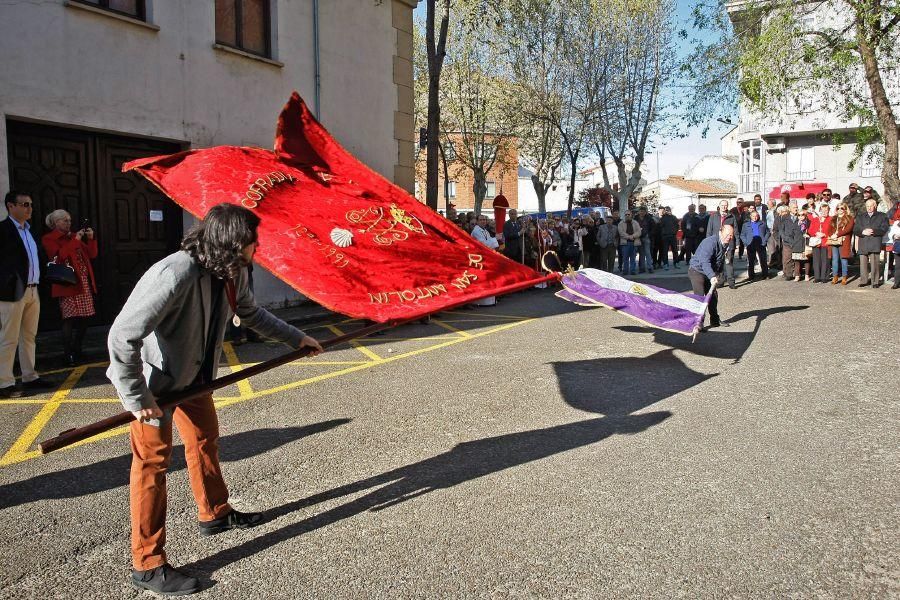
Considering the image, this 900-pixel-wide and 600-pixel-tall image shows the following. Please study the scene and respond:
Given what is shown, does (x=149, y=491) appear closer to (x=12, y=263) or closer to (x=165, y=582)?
(x=165, y=582)

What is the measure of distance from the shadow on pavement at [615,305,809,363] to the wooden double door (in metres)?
8.03

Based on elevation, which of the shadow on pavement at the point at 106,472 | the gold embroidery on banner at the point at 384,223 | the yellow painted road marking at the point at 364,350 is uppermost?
the gold embroidery on banner at the point at 384,223

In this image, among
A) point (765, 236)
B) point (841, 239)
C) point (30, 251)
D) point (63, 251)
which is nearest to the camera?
point (30, 251)

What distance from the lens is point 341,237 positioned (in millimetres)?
4426

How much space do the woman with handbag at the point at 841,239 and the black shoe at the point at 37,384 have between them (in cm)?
1586

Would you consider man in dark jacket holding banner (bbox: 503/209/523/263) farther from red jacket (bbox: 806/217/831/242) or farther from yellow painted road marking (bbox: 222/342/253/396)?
yellow painted road marking (bbox: 222/342/253/396)

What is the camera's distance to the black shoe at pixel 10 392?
6801mm

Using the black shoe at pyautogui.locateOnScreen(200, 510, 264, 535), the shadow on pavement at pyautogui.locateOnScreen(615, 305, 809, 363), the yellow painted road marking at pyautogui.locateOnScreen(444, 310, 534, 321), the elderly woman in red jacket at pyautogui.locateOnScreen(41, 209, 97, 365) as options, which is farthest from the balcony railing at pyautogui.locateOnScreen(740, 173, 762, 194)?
the black shoe at pyautogui.locateOnScreen(200, 510, 264, 535)

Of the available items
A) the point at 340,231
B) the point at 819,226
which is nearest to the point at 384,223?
the point at 340,231

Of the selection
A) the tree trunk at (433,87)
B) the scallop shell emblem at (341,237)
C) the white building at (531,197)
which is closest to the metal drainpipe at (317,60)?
the tree trunk at (433,87)

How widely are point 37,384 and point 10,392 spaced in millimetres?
323

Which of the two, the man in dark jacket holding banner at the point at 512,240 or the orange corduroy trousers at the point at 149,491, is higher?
the man in dark jacket holding banner at the point at 512,240

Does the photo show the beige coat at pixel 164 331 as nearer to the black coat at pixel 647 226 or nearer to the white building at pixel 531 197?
the black coat at pixel 647 226

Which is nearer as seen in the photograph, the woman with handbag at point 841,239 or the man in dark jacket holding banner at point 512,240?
the woman with handbag at point 841,239
